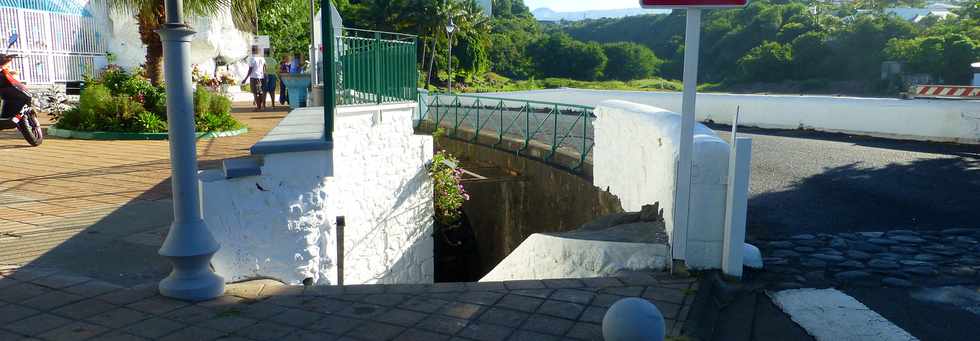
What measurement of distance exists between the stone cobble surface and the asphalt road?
296 millimetres

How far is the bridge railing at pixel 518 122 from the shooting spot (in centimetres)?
1082

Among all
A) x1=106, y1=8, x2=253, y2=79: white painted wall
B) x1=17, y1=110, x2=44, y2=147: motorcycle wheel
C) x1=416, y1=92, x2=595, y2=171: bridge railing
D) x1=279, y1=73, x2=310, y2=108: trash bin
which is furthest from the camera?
x1=106, y1=8, x2=253, y2=79: white painted wall

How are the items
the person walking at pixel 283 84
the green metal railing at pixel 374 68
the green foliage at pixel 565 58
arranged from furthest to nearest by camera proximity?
1. the green foliage at pixel 565 58
2. the person walking at pixel 283 84
3. the green metal railing at pixel 374 68

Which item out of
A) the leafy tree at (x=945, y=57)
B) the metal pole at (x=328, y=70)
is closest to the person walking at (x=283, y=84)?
the metal pole at (x=328, y=70)

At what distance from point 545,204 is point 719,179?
22.2 feet

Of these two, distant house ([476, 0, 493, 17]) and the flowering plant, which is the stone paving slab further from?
distant house ([476, 0, 493, 17])

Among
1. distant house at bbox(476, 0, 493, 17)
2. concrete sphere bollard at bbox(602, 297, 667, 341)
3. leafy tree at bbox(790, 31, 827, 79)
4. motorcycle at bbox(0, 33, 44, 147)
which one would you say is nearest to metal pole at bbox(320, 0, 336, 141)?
concrete sphere bollard at bbox(602, 297, 667, 341)

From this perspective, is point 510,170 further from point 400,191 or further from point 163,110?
point 163,110

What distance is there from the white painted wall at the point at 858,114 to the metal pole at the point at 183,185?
474 inches

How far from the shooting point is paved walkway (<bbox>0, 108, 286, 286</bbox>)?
4770 mm

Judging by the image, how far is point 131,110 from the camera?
12.2 m

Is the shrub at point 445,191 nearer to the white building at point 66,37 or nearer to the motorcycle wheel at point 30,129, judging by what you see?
the motorcycle wheel at point 30,129

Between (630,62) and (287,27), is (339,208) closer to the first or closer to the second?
(287,27)

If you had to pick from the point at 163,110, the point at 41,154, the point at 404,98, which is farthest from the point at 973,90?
the point at 41,154
